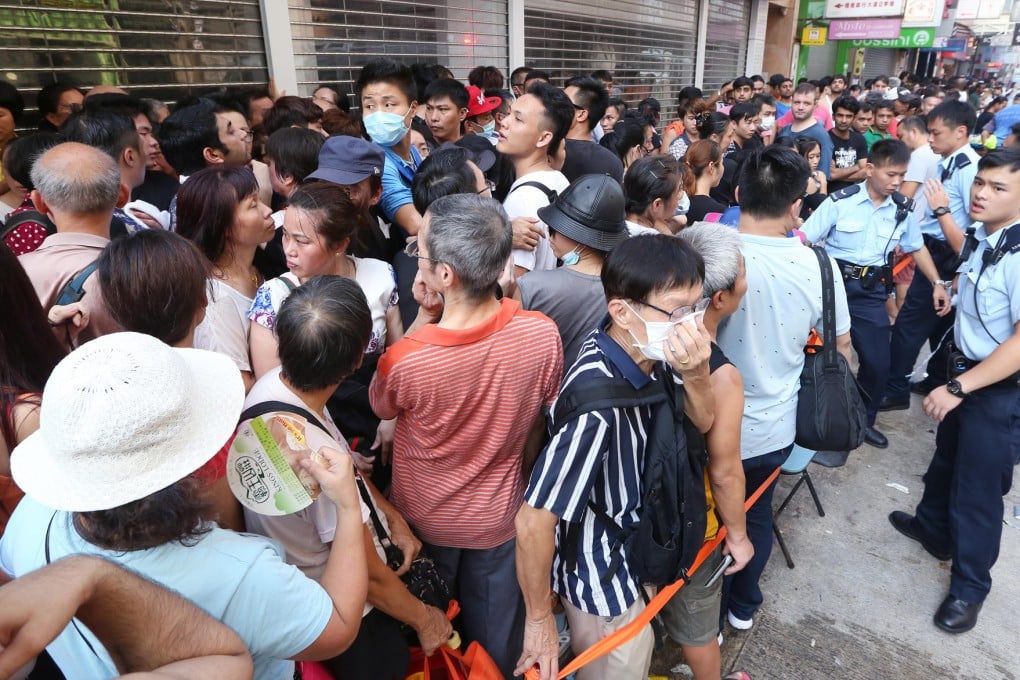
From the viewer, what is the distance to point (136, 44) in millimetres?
4625

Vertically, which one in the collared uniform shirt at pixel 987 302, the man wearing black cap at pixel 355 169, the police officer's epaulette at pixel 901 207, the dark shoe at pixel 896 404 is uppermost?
the man wearing black cap at pixel 355 169

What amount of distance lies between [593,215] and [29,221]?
217 centimetres

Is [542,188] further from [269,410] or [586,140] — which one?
[269,410]

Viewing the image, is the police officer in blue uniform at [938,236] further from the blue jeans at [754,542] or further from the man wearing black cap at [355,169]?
the man wearing black cap at [355,169]

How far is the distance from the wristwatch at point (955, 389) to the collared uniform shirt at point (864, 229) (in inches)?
56.4

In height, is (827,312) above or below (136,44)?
below

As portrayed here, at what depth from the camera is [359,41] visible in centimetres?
624

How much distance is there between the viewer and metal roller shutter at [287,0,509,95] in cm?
576

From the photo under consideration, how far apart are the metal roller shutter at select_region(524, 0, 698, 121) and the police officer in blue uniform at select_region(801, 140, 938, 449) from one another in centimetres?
612

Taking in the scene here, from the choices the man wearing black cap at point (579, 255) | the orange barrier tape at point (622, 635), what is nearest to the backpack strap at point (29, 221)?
the man wearing black cap at point (579, 255)

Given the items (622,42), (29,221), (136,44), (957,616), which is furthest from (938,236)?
(622,42)

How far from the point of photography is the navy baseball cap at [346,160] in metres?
2.35

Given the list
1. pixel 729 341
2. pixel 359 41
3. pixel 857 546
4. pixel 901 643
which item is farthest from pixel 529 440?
pixel 359 41

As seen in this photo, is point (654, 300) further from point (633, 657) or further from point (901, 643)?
point (901, 643)
